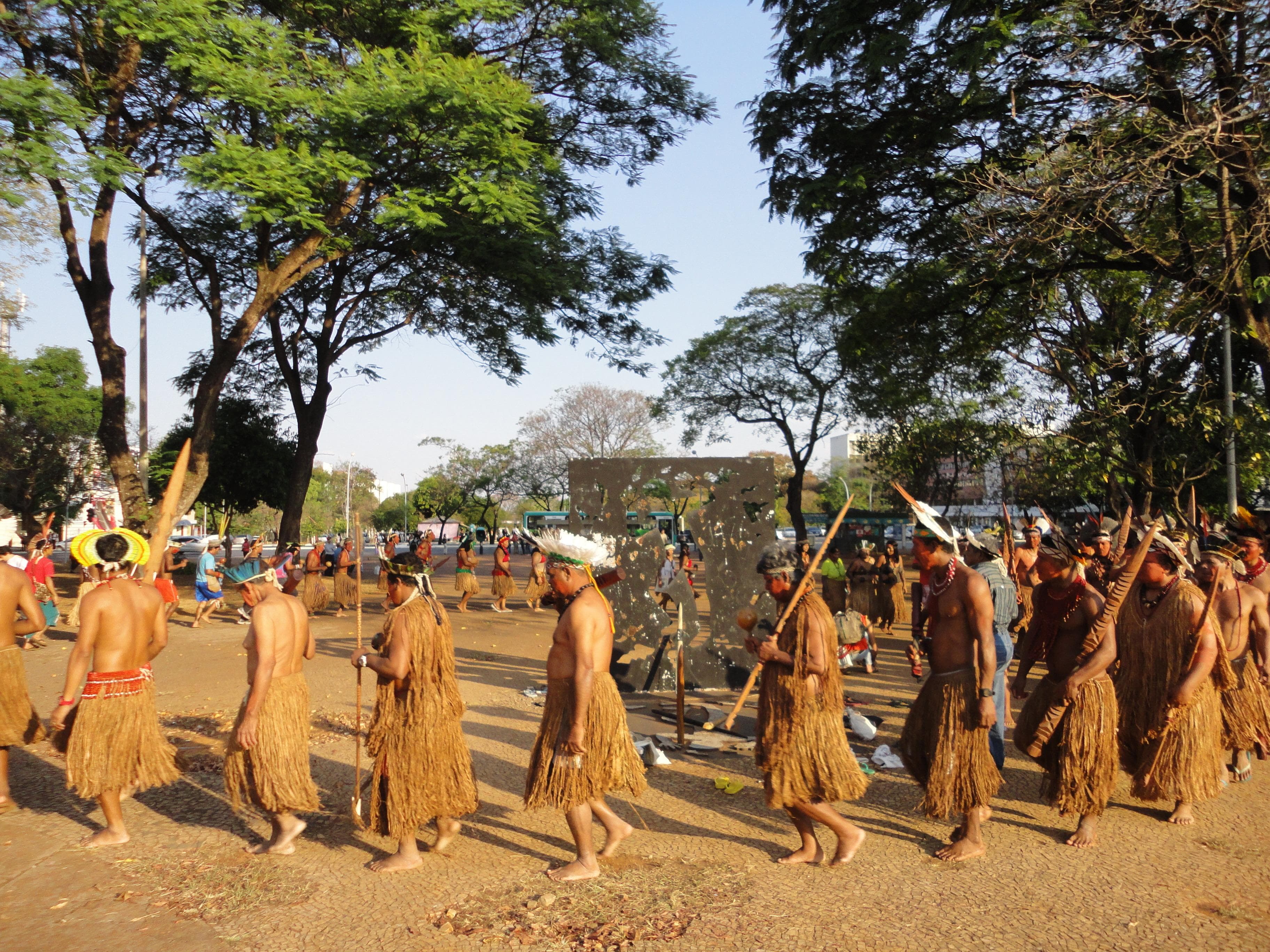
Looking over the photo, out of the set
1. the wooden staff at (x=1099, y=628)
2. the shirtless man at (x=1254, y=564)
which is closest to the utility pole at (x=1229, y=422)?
the shirtless man at (x=1254, y=564)

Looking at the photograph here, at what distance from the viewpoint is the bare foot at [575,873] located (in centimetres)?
469

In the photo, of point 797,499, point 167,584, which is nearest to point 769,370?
point 797,499

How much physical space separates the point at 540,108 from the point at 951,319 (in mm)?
7772

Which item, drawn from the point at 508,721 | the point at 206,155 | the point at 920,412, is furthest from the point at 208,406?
the point at 920,412

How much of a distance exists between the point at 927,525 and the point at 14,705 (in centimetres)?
564

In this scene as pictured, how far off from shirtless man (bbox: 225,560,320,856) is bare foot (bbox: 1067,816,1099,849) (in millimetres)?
4215

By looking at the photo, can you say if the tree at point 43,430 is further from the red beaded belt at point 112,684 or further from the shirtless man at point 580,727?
the shirtless man at point 580,727

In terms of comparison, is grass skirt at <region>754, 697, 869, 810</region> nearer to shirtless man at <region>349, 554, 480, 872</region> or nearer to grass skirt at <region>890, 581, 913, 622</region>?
shirtless man at <region>349, 554, 480, 872</region>

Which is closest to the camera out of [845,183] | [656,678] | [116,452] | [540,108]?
[656,678]

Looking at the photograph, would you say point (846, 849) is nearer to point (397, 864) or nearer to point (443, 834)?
point (443, 834)

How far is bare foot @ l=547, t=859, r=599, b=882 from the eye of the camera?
469 cm

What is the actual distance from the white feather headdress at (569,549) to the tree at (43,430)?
34154 millimetres

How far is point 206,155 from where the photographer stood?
1171 cm

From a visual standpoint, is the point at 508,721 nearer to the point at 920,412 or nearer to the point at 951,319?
the point at 951,319
